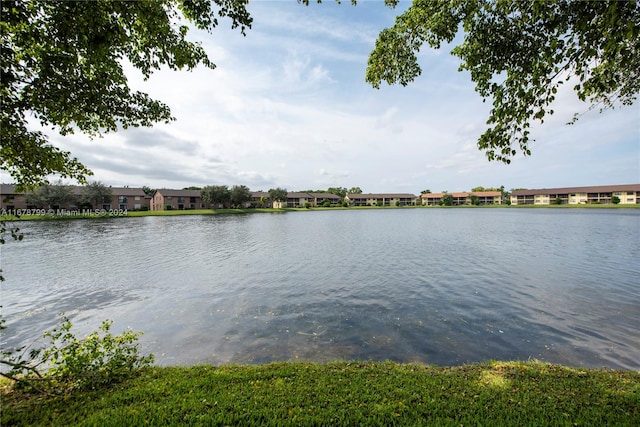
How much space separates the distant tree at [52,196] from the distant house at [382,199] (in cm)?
10892

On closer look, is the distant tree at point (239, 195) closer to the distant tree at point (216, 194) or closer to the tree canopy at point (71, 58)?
the distant tree at point (216, 194)

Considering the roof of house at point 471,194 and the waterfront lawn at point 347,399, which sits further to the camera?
the roof of house at point 471,194

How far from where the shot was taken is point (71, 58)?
4.75 m

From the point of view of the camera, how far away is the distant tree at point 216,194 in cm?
9106

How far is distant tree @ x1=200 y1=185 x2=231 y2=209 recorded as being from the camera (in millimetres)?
91062

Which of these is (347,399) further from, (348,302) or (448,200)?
(448,200)

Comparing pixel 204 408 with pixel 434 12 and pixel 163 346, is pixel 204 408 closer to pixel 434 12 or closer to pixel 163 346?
pixel 163 346

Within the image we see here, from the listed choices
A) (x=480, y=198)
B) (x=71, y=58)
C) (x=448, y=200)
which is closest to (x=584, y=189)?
(x=480, y=198)

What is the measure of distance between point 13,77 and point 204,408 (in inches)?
242

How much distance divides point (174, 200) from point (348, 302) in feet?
316

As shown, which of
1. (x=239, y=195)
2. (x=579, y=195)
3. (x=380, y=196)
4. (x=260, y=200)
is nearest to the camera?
(x=239, y=195)

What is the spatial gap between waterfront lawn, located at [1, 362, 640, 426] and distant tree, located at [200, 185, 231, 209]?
91.5 meters

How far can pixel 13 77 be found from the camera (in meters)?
4.50

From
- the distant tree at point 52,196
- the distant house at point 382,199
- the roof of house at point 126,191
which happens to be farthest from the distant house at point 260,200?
the distant tree at point 52,196
